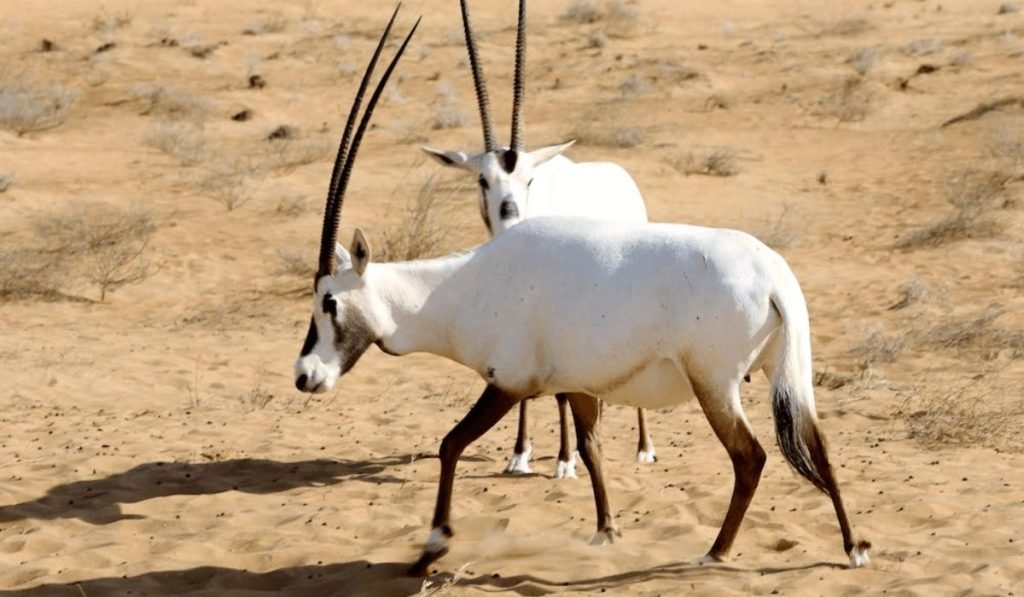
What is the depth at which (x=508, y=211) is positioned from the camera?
8.25m

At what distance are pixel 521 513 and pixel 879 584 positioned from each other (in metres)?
1.90

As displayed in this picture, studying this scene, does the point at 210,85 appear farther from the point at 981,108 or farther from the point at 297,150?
the point at 981,108

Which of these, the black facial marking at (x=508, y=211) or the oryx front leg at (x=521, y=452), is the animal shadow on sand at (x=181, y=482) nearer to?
the oryx front leg at (x=521, y=452)

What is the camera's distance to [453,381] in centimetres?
1044

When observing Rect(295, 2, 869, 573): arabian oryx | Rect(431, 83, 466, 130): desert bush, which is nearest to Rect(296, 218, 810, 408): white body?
Rect(295, 2, 869, 573): arabian oryx

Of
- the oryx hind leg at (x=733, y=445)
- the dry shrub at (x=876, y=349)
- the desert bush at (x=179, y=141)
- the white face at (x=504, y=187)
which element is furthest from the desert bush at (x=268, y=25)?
the oryx hind leg at (x=733, y=445)

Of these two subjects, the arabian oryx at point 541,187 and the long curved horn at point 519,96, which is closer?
the arabian oryx at point 541,187

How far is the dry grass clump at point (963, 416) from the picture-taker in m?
8.12

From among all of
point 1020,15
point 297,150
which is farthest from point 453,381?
point 1020,15

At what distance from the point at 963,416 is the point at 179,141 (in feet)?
41.2

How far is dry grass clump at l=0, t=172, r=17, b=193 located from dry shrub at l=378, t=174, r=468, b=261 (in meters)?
4.51

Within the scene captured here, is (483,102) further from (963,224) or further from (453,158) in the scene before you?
(963,224)

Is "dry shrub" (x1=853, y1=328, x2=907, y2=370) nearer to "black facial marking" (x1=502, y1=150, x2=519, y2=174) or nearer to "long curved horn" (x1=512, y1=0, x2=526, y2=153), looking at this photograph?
"long curved horn" (x1=512, y1=0, x2=526, y2=153)

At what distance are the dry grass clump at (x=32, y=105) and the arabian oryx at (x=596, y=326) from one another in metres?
14.7
